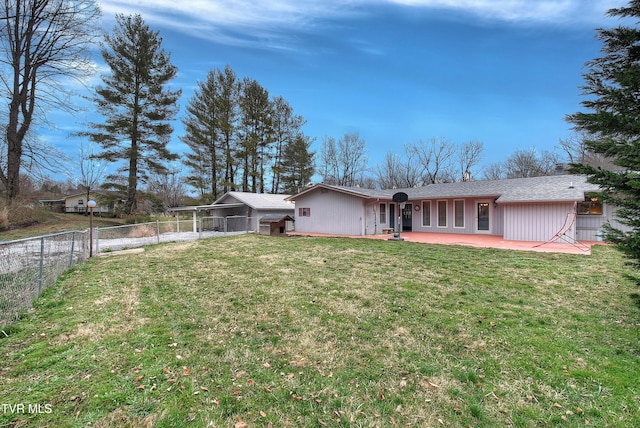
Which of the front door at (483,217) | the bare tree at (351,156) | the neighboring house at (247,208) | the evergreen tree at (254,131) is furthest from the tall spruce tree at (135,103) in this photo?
the front door at (483,217)

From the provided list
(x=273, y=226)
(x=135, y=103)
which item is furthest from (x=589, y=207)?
(x=135, y=103)

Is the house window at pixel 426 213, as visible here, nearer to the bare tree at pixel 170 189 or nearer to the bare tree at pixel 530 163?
the bare tree at pixel 530 163

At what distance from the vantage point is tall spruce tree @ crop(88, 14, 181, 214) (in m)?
20.5

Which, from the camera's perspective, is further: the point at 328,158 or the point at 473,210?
the point at 328,158

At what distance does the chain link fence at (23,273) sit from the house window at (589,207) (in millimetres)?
17819

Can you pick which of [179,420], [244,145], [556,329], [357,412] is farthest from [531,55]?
[244,145]

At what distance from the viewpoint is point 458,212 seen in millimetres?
15391

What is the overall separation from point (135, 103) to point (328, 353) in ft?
82.5

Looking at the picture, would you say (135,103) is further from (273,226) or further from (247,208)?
(273,226)

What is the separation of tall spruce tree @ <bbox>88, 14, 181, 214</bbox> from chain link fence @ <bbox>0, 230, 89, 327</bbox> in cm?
1755

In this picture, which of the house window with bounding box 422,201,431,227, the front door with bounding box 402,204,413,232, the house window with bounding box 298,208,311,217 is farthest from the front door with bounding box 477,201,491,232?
the house window with bounding box 298,208,311,217

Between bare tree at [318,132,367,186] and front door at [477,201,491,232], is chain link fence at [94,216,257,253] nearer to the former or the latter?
front door at [477,201,491,232]

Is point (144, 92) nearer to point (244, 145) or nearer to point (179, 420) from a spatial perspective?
point (244, 145)

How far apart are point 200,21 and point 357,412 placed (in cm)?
1330
